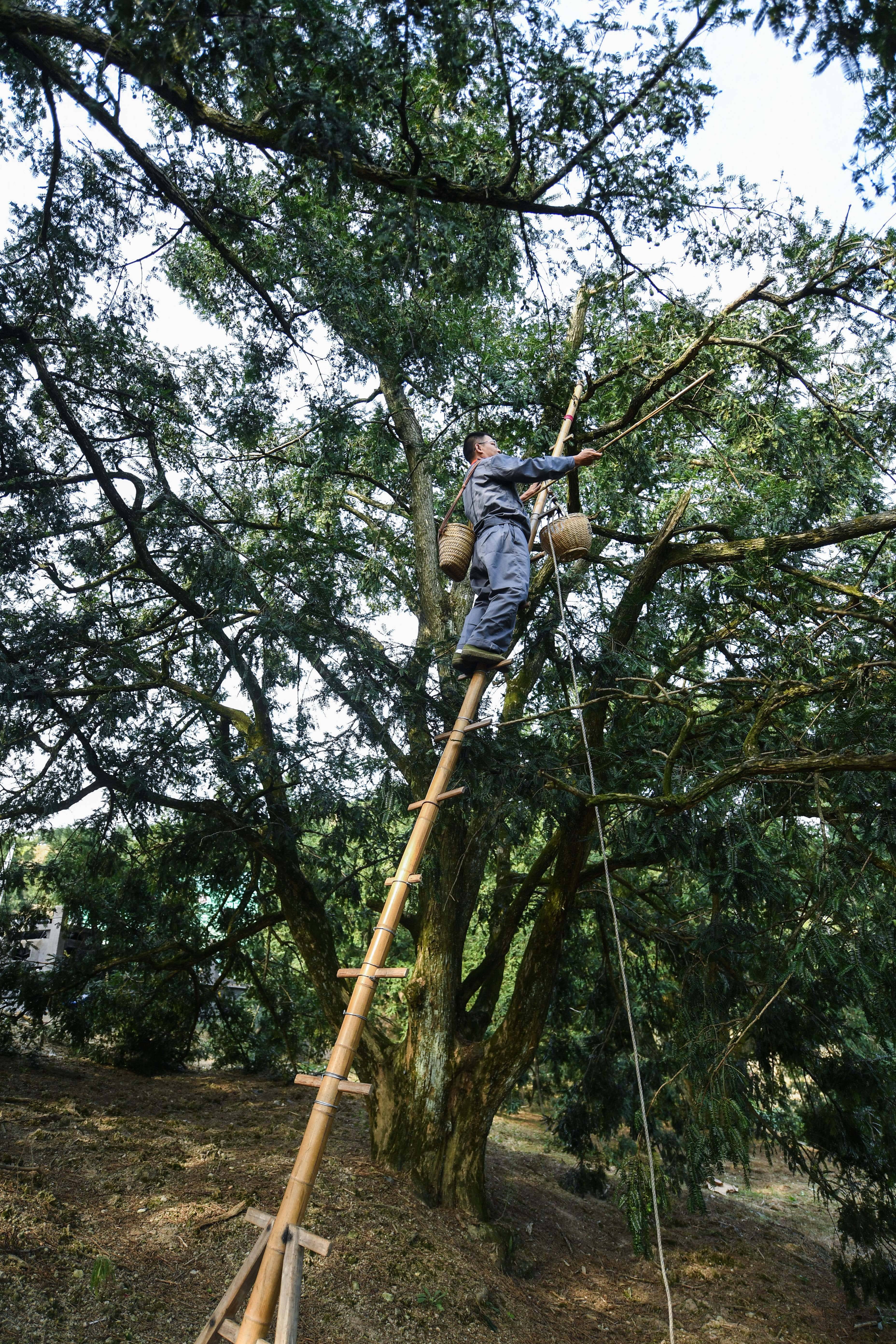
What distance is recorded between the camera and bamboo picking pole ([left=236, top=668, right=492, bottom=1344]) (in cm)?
270

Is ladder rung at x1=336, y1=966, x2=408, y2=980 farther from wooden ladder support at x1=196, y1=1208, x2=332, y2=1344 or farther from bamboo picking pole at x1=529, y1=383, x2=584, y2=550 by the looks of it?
bamboo picking pole at x1=529, y1=383, x2=584, y2=550

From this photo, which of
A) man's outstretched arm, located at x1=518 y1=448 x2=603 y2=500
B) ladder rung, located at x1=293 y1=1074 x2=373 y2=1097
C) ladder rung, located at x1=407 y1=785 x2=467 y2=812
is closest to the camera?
ladder rung, located at x1=293 y1=1074 x2=373 y2=1097

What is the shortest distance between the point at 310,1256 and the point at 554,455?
4669 mm

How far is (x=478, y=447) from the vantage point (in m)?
4.63

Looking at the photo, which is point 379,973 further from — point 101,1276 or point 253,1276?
point 101,1276

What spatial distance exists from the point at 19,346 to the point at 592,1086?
6597 mm

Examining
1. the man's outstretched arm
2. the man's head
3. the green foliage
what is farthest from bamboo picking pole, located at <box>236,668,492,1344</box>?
the green foliage

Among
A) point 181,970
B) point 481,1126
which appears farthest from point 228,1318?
point 181,970

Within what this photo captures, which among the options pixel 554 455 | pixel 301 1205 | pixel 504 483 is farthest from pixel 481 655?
pixel 301 1205

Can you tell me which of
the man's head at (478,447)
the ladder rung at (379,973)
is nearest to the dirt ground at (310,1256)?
the ladder rung at (379,973)

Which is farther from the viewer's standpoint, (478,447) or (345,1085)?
(478,447)

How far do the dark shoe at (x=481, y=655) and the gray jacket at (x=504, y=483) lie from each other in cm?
65

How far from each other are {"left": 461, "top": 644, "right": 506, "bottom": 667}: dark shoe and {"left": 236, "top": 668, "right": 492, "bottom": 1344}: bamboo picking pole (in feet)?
1.33

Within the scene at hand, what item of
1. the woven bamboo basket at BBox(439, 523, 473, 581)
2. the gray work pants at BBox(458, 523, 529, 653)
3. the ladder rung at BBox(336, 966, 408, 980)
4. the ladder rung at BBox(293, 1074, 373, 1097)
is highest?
the woven bamboo basket at BBox(439, 523, 473, 581)
